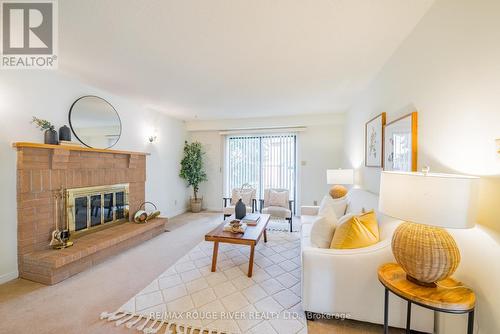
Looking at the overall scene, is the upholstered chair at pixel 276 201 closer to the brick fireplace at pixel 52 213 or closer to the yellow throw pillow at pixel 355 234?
the yellow throw pillow at pixel 355 234

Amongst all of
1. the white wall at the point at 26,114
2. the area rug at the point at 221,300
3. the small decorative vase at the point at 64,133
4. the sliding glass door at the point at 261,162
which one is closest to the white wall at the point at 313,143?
the sliding glass door at the point at 261,162

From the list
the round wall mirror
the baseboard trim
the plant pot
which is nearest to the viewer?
the baseboard trim

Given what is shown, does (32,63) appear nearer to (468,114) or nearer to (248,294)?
(248,294)

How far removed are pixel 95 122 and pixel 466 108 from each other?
4176 millimetres

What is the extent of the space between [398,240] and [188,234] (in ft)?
10.7

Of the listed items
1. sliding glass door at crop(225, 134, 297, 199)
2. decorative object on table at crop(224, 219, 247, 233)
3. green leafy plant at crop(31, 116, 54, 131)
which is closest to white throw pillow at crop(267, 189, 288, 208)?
sliding glass door at crop(225, 134, 297, 199)

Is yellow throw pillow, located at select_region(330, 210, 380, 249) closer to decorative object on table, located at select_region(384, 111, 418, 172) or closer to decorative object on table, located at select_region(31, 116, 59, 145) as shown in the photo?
decorative object on table, located at select_region(384, 111, 418, 172)

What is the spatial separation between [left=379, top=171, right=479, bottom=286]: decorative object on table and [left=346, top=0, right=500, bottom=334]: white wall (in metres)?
0.16

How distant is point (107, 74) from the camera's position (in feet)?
8.64

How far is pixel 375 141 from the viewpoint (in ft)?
8.58

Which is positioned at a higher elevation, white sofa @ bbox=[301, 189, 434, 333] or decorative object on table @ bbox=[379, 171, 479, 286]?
decorative object on table @ bbox=[379, 171, 479, 286]

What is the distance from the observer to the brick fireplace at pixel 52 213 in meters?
2.22

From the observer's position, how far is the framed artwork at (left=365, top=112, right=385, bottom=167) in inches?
94.9

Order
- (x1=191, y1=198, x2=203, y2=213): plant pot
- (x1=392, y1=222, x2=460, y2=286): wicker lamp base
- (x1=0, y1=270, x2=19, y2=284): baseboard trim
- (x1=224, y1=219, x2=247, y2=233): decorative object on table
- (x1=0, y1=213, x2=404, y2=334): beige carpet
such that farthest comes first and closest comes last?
1. (x1=191, y1=198, x2=203, y2=213): plant pot
2. (x1=224, y1=219, x2=247, y2=233): decorative object on table
3. (x1=0, y1=270, x2=19, y2=284): baseboard trim
4. (x1=0, y1=213, x2=404, y2=334): beige carpet
5. (x1=392, y1=222, x2=460, y2=286): wicker lamp base
